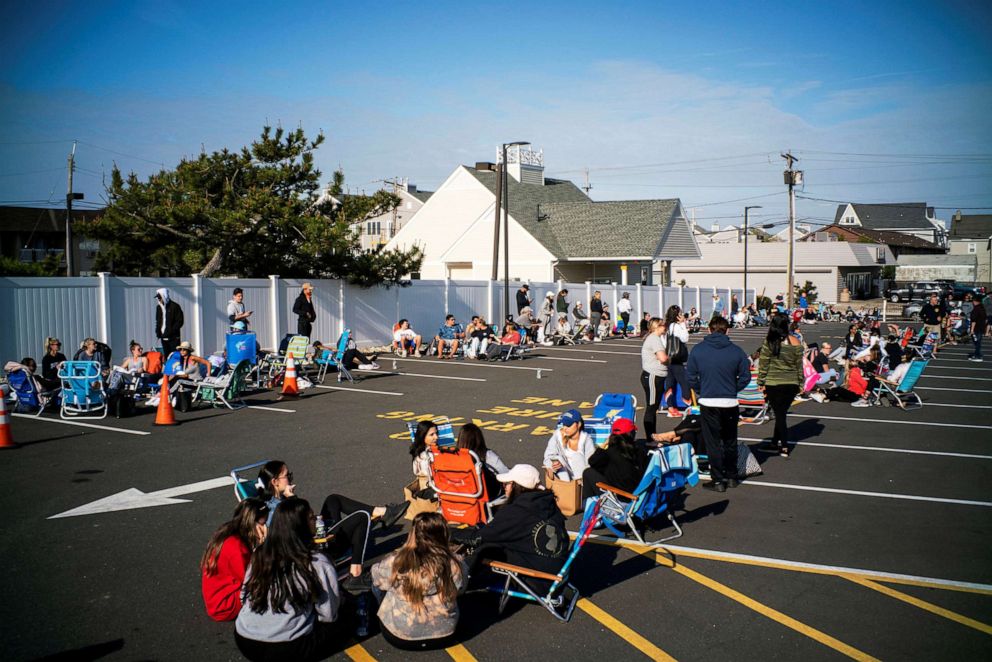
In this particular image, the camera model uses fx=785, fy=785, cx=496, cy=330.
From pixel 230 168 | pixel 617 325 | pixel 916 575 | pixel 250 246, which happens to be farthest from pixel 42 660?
pixel 617 325

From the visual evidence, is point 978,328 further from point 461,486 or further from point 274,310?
point 461,486

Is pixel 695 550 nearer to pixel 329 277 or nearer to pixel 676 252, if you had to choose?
pixel 329 277

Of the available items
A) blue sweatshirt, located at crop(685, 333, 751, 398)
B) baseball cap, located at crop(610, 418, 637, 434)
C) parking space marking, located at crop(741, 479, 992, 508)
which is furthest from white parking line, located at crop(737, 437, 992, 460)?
baseball cap, located at crop(610, 418, 637, 434)

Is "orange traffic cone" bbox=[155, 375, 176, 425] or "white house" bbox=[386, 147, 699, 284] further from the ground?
"white house" bbox=[386, 147, 699, 284]

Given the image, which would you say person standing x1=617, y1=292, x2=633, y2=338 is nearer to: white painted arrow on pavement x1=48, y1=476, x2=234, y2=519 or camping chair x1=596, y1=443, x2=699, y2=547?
white painted arrow on pavement x1=48, y1=476, x2=234, y2=519

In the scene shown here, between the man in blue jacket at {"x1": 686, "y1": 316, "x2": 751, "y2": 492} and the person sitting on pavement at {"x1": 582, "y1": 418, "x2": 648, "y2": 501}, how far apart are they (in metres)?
1.74

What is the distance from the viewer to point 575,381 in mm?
18594

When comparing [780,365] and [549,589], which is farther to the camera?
[780,365]

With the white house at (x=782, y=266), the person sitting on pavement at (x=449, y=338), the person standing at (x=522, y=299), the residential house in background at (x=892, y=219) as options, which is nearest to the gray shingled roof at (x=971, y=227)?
the residential house in background at (x=892, y=219)

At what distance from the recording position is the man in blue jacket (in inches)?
349

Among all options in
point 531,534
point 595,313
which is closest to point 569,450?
point 531,534

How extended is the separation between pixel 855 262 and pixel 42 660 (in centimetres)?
6705

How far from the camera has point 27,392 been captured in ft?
44.0

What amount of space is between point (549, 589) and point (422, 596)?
3.31 feet
